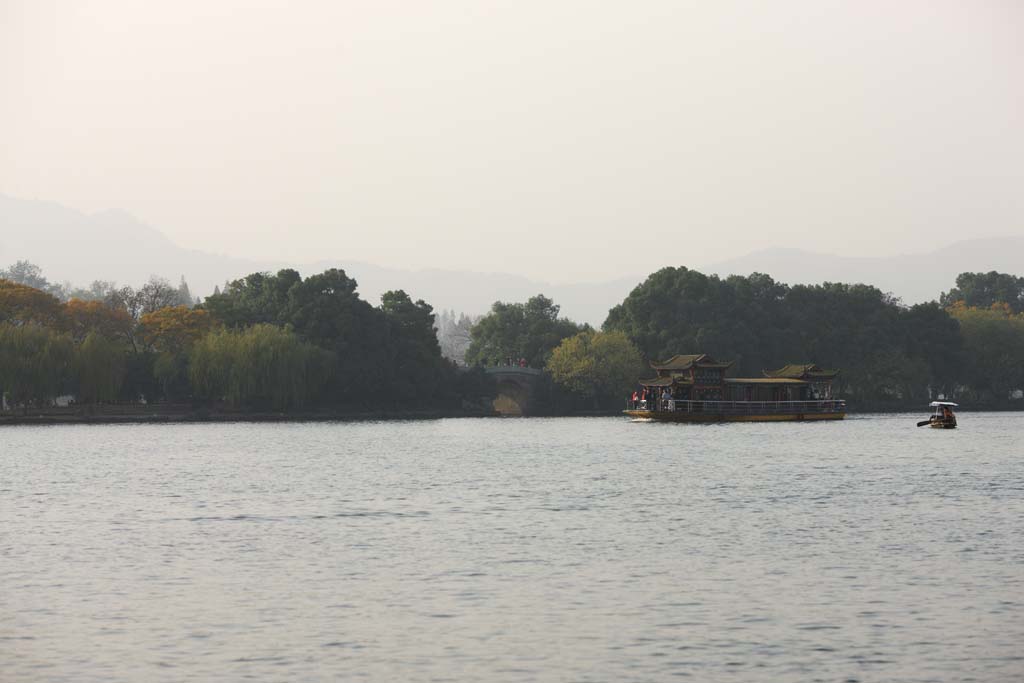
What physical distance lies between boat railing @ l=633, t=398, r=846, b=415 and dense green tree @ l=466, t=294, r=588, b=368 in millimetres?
36545

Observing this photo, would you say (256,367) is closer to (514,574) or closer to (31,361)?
(31,361)

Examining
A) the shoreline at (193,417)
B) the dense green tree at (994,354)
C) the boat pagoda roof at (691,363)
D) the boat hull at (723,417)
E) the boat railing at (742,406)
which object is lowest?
the shoreline at (193,417)

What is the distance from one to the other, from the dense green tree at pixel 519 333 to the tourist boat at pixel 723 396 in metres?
36.2

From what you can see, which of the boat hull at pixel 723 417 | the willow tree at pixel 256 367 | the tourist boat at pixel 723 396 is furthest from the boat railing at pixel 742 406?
the willow tree at pixel 256 367

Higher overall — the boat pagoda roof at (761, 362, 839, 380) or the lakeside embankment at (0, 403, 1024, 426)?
the boat pagoda roof at (761, 362, 839, 380)

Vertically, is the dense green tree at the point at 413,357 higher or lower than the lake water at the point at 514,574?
higher

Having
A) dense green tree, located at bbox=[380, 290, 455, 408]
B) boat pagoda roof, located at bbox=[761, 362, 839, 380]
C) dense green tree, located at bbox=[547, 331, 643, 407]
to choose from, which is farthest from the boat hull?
dense green tree, located at bbox=[380, 290, 455, 408]

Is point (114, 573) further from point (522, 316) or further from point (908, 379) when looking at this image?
point (522, 316)

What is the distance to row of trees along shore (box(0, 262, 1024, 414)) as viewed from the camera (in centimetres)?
11550

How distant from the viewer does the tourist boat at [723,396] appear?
123 m

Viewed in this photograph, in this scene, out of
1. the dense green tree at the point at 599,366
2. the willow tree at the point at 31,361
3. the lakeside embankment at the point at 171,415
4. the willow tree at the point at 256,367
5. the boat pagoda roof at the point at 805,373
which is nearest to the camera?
the willow tree at the point at 31,361

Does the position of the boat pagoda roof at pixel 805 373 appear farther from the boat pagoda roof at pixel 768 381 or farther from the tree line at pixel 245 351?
the tree line at pixel 245 351

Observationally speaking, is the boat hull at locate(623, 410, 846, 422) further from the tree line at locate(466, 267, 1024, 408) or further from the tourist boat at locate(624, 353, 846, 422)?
the tree line at locate(466, 267, 1024, 408)

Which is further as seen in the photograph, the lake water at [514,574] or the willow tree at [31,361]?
the willow tree at [31,361]
